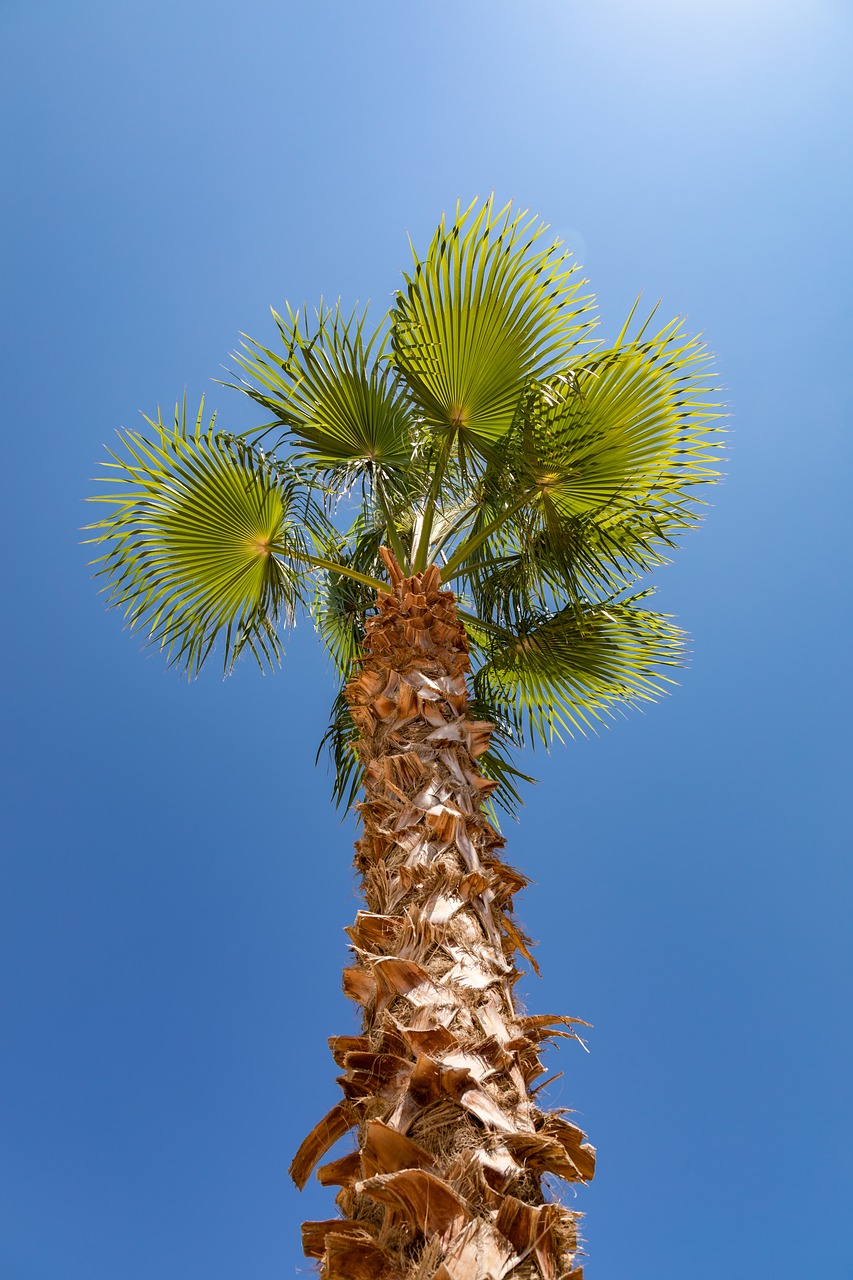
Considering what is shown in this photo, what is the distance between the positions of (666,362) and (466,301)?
1.27m

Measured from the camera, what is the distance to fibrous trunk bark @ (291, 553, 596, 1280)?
60.8 inches

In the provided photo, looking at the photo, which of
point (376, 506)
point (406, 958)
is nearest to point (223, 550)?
point (376, 506)

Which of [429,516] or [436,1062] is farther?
[429,516]

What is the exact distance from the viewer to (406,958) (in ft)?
7.44

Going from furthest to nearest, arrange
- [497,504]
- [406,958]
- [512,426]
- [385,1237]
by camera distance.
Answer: [497,504], [512,426], [406,958], [385,1237]

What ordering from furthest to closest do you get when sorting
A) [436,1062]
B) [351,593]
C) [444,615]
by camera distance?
[351,593] → [444,615] → [436,1062]

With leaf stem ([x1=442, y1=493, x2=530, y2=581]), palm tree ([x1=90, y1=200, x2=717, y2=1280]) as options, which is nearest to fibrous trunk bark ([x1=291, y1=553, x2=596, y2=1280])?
palm tree ([x1=90, y1=200, x2=717, y2=1280])

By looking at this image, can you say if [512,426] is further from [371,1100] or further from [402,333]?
[371,1100]

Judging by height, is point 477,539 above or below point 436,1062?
above

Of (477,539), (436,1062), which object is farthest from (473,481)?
(436,1062)

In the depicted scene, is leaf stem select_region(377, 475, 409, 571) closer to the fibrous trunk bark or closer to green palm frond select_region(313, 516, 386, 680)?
green palm frond select_region(313, 516, 386, 680)

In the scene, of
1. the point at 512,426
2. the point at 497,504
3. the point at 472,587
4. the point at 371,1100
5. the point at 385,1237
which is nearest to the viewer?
the point at 385,1237

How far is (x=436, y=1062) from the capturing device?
1883mm

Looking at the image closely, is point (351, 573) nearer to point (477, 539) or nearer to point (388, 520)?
point (388, 520)
